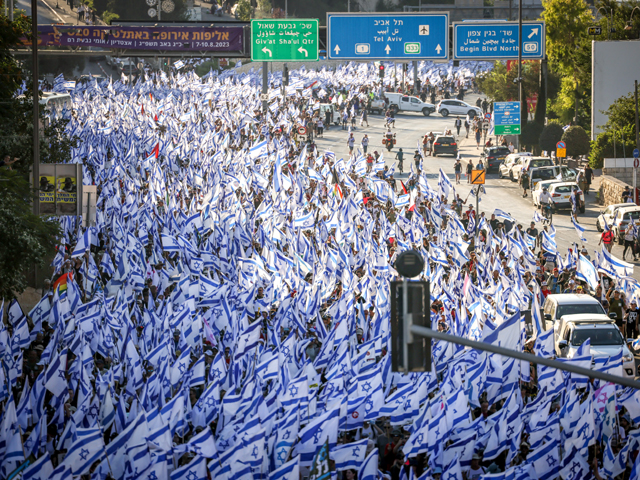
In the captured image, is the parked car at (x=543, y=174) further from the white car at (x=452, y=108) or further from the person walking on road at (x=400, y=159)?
the white car at (x=452, y=108)

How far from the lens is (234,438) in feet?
37.7

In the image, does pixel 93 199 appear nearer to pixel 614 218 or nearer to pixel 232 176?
pixel 232 176

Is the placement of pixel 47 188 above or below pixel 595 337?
above

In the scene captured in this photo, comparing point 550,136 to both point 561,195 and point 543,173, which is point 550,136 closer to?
point 543,173

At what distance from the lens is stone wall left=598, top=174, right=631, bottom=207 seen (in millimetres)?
36219

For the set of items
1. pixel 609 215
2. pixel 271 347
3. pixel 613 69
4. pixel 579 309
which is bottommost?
pixel 271 347

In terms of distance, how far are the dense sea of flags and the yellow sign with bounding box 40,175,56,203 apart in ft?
3.85

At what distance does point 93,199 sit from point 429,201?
1052 centimetres

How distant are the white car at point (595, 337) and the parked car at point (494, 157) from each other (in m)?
28.2

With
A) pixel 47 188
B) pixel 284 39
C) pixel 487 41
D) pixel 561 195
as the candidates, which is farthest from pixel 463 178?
pixel 47 188

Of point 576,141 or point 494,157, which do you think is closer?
point 494,157

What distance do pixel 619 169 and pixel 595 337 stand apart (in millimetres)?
25368

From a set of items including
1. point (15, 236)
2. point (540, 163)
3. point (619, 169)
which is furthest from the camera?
point (619, 169)

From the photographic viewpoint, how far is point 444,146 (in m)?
49.2
